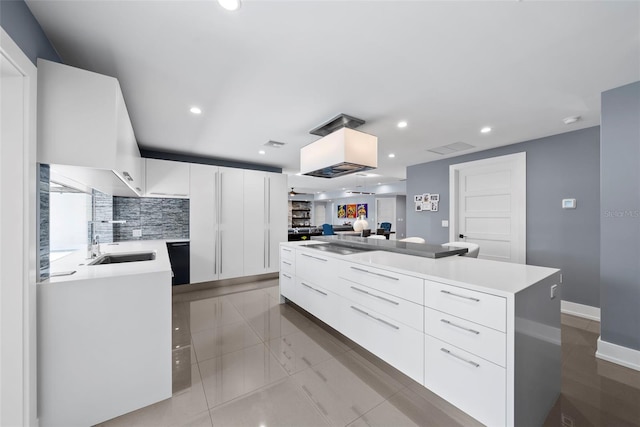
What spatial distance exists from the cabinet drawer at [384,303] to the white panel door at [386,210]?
28.9 feet

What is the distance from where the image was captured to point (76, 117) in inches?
57.7

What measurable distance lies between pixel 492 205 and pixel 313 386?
13.1 feet

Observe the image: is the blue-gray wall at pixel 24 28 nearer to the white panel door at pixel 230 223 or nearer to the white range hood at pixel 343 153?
the white range hood at pixel 343 153

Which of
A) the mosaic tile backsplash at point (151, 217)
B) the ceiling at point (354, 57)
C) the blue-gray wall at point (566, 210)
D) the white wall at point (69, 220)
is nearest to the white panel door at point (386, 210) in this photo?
the blue-gray wall at point (566, 210)

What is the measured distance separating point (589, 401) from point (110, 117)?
3711mm

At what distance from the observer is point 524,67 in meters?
1.87

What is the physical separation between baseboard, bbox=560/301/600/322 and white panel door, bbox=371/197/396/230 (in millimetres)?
7233

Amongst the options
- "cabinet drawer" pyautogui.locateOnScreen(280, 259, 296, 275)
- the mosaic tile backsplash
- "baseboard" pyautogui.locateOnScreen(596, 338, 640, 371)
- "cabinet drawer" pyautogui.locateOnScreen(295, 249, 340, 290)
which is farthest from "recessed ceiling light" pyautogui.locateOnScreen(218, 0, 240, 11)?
"baseboard" pyautogui.locateOnScreen(596, 338, 640, 371)

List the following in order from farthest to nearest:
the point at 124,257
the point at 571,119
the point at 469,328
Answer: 1. the point at 571,119
2. the point at 124,257
3. the point at 469,328

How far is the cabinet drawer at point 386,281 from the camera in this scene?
1.62 meters

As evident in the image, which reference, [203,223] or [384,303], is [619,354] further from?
[203,223]

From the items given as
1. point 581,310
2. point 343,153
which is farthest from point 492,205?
point 343,153

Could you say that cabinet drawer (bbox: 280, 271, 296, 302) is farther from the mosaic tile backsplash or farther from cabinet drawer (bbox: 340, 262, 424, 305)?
the mosaic tile backsplash

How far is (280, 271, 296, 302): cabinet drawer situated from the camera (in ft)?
10.2
